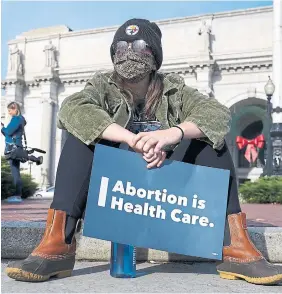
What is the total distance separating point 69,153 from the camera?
1693 millimetres

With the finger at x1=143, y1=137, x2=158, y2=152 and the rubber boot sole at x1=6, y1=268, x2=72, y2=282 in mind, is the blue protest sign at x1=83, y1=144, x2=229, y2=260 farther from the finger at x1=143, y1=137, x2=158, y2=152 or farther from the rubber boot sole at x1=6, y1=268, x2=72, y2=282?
the rubber boot sole at x1=6, y1=268, x2=72, y2=282

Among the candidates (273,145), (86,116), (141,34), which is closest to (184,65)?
(273,145)

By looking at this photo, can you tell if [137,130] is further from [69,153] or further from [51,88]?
[51,88]

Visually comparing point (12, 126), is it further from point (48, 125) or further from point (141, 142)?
point (48, 125)

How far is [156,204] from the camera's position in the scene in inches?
64.2

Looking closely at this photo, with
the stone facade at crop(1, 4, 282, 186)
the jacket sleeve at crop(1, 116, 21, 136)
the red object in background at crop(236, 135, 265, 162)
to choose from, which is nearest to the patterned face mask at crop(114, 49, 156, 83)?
the jacket sleeve at crop(1, 116, 21, 136)

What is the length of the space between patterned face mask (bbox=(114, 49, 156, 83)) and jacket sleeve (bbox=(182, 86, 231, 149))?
210 millimetres

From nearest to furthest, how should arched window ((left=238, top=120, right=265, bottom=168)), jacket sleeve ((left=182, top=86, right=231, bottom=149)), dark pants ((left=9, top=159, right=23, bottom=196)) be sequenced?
1. jacket sleeve ((left=182, top=86, right=231, bottom=149))
2. dark pants ((left=9, top=159, right=23, bottom=196))
3. arched window ((left=238, top=120, right=265, bottom=168))

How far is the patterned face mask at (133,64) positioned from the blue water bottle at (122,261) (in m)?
0.67

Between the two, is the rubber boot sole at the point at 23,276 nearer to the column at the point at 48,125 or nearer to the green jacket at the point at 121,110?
the green jacket at the point at 121,110

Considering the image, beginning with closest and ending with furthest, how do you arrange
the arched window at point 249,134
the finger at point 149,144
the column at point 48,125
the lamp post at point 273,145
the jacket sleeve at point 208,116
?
the finger at point 149,144
the jacket sleeve at point 208,116
the lamp post at point 273,145
the arched window at point 249,134
the column at point 48,125

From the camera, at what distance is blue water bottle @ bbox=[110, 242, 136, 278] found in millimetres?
1697

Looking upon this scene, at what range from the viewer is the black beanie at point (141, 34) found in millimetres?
1787

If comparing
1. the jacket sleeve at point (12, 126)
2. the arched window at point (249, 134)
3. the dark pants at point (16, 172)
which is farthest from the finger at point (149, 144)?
the arched window at point (249, 134)
